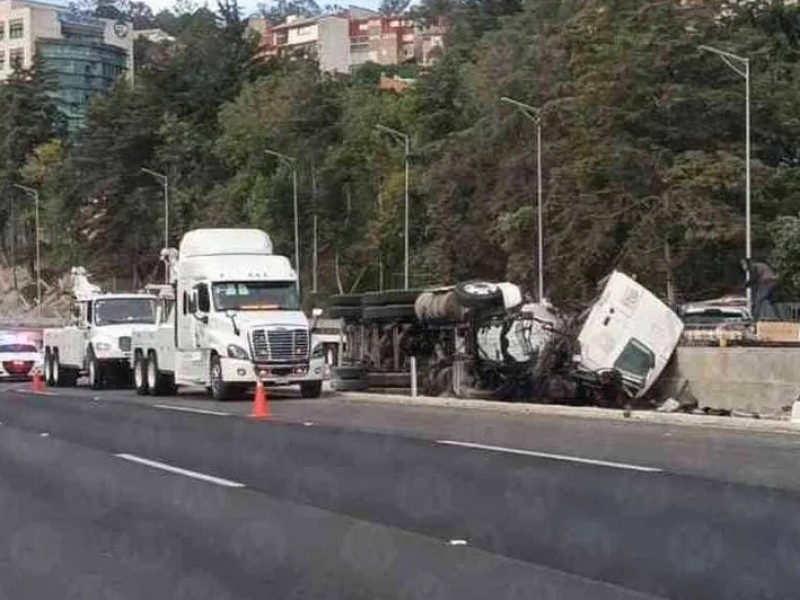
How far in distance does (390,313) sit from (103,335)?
10.1 m

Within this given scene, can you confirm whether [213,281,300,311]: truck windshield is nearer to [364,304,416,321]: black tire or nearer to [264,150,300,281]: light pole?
[364,304,416,321]: black tire

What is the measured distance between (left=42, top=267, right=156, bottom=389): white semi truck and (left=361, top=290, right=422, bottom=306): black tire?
666 cm

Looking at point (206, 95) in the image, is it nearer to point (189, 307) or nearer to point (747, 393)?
point (189, 307)

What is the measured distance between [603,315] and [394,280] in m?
67.5

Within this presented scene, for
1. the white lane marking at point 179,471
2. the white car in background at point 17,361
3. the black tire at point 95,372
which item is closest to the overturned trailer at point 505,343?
the black tire at point 95,372

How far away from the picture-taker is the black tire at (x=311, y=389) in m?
33.1

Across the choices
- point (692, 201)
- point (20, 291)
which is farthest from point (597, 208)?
point (20, 291)

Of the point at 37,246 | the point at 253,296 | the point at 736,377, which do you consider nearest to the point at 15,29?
the point at 37,246

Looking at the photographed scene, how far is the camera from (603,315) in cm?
2748

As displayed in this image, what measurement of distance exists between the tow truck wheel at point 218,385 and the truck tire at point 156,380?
10.9 ft

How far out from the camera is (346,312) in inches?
1417

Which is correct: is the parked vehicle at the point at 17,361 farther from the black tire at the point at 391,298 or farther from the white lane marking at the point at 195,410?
the white lane marking at the point at 195,410

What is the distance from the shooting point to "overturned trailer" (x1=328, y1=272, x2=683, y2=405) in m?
27.0

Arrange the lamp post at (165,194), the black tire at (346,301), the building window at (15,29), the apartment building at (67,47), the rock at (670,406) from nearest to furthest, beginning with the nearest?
the rock at (670,406) < the black tire at (346,301) < the lamp post at (165,194) < the apartment building at (67,47) < the building window at (15,29)
